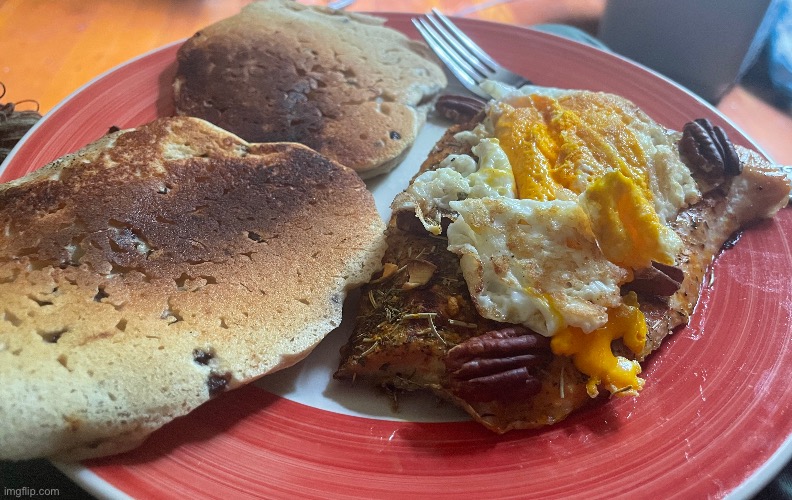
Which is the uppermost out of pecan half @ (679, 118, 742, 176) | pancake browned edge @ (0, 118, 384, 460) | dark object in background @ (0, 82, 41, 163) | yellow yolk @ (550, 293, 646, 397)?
pecan half @ (679, 118, 742, 176)

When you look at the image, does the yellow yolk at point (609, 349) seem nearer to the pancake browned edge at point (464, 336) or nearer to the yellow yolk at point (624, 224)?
the pancake browned edge at point (464, 336)

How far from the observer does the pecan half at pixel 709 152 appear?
2.29 meters

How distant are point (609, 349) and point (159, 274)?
1.39m

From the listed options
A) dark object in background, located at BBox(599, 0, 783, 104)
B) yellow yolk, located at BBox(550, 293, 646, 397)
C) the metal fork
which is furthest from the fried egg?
dark object in background, located at BBox(599, 0, 783, 104)

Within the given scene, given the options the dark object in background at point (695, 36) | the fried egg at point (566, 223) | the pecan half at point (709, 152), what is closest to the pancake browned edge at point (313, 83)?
the fried egg at point (566, 223)

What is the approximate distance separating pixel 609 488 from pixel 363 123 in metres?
1.71

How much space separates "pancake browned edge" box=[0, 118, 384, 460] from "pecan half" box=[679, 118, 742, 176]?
4.19 feet

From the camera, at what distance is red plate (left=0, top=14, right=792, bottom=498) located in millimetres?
1530

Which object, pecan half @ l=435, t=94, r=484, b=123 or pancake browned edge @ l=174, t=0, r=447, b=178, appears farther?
pecan half @ l=435, t=94, r=484, b=123

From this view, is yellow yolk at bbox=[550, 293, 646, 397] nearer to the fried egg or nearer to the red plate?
the fried egg

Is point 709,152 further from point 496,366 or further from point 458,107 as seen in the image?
point 496,366

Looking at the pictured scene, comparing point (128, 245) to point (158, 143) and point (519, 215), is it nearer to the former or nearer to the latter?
point (158, 143)

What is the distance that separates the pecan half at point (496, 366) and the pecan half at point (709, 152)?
1.13m

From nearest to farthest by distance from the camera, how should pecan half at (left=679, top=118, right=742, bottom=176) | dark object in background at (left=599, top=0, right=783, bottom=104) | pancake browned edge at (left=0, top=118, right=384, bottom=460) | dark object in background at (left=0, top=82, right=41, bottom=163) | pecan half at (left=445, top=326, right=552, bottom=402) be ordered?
pancake browned edge at (left=0, top=118, right=384, bottom=460) → pecan half at (left=445, top=326, right=552, bottom=402) → pecan half at (left=679, top=118, right=742, bottom=176) → dark object in background at (left=0, top=82, right=41, bottom=163) → dark object in background at (left=599, top=0, right=783, bottom=104)
